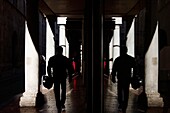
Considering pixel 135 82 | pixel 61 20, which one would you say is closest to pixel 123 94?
pixel 135 82

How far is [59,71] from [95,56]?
0.96m

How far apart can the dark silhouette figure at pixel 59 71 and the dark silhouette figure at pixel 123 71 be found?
2.97 ft

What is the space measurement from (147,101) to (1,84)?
12146mm

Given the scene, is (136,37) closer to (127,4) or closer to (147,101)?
(127,4)

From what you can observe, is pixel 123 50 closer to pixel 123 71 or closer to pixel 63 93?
pixel 123 71

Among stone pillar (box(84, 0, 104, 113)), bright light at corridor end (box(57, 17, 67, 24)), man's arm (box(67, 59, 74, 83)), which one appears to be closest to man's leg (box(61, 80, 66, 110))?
man's arm (box(67, 59, 74, 83))

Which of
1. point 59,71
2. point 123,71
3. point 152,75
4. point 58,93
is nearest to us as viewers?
point 123,71

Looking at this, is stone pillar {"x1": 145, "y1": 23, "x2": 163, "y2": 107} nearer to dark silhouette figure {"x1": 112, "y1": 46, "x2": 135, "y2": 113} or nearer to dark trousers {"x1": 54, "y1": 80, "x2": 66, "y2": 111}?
dark silhouette figure {"x1": 112, "y1": 46, "x2": 135, "y2": 113}

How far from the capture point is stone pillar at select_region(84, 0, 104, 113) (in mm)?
5965

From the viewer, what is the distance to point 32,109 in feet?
22.4

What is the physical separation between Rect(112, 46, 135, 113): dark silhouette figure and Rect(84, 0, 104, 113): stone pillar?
41 centimetres

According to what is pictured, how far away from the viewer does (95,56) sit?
6.00 meters

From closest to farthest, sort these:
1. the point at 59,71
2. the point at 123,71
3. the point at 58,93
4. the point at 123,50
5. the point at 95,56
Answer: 1. the point at 95,56
2. the point at 123,71
3. the point at 123,50
4. the point at 59,71
5. the point at 58,93

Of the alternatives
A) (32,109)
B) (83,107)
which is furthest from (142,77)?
(32,109)
